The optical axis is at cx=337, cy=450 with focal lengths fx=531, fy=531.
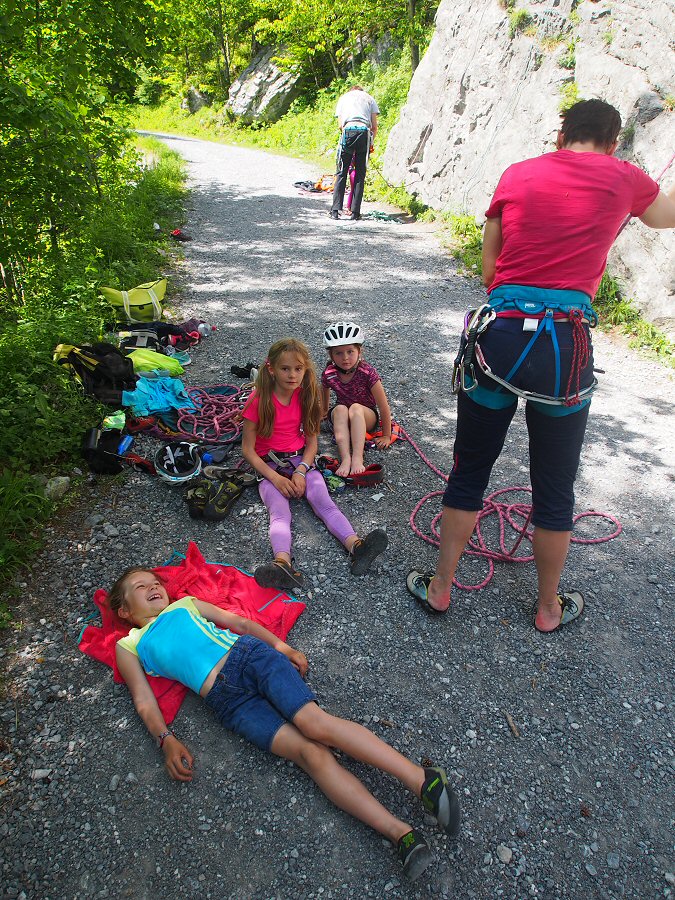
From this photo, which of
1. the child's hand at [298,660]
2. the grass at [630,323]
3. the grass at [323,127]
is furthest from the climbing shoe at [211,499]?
the grass at [323,127]

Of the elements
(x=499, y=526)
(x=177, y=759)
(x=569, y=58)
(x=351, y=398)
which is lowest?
(x=177, y=759)

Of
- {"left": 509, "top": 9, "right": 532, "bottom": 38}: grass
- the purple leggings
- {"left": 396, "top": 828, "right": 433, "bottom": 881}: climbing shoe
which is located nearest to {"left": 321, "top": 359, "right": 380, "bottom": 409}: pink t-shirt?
the purple leggings

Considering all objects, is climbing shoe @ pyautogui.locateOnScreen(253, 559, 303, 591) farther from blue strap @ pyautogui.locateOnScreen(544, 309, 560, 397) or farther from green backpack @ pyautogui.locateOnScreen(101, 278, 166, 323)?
green backpack @ pyautogui.locateOnScreen(101, 278, 166, 323)

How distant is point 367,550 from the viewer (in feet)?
10.5

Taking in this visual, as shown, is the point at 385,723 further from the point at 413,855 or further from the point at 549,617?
the point at 549,617

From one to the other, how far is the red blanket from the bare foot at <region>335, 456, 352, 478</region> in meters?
1.14

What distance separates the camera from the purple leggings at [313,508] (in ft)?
11.1

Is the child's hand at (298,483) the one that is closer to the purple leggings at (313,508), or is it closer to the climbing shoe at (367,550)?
the purple leggings at (313,508)

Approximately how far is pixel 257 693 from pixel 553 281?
2.21 metres

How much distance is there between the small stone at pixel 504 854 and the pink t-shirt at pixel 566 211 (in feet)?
7.29

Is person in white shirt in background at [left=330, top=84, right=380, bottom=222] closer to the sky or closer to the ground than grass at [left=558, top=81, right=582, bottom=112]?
closer to the ground

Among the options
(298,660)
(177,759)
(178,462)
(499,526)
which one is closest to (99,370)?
(178,462)

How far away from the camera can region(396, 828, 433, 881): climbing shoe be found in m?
1.88

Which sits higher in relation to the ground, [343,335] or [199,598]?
[343,335]
